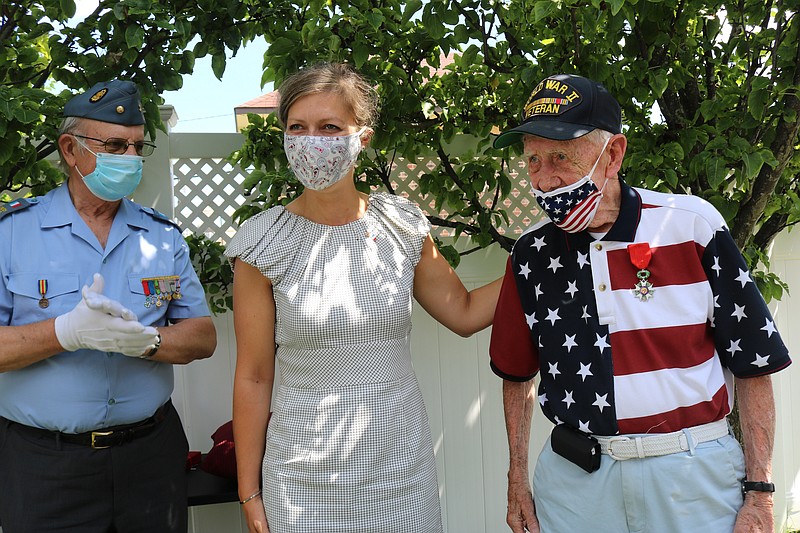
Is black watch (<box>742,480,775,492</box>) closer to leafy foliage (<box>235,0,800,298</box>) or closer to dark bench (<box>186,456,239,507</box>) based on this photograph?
leafy foliage (<box>235,0,800,298</box>)

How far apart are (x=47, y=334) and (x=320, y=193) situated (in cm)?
88

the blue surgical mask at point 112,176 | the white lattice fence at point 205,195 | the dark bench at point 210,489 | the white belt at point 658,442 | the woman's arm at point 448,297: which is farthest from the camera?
the white lattice fence at point 205,195

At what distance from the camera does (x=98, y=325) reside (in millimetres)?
2012

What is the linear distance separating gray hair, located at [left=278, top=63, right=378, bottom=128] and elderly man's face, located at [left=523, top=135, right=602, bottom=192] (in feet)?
1.89

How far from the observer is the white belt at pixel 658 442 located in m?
1.76

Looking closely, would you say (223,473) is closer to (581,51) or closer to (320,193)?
(320,193)

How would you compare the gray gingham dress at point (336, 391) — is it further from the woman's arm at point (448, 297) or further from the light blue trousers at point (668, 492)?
the light blue trousers at point (668, 492)

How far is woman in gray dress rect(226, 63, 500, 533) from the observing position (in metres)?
2.13

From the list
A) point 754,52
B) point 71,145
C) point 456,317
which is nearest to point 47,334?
point 71,145

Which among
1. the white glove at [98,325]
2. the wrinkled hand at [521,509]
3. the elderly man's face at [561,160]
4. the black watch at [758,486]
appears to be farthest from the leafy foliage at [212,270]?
the black watch at [758,486]

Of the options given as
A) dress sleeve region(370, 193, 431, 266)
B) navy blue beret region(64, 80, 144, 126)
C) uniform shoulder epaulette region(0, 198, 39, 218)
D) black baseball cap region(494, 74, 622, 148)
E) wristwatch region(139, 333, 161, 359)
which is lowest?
wristwatch region(139, 333, 161, 359)

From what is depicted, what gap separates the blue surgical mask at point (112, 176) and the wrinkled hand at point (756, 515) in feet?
6.43

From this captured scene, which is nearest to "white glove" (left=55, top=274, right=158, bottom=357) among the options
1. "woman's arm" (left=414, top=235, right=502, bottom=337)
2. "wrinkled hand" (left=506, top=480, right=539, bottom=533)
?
"woman's arm" (left=414, top=235, right=502, bottom=337)

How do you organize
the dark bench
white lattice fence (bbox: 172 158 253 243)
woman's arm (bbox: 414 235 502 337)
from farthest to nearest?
1. white lattice fence (bbox: 172 158 253 243)
2. the dark bench
3. woman's arm (bbox: 414 235 502 337)
